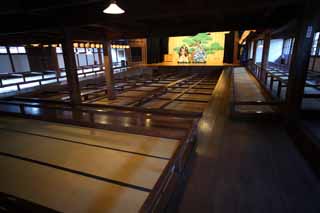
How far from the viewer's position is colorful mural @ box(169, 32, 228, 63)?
41.3ft

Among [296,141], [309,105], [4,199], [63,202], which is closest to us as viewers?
[4,199]

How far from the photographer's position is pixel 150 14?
9.44 feet

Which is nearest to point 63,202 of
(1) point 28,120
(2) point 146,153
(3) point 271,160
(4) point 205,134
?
(2) point 146,153

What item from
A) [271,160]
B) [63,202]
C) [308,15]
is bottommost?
[63,202]

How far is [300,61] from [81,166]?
2802 mm

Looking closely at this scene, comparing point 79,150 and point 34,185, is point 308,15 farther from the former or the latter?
point 34,185

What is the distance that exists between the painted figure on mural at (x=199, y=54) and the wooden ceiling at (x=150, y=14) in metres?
8.22

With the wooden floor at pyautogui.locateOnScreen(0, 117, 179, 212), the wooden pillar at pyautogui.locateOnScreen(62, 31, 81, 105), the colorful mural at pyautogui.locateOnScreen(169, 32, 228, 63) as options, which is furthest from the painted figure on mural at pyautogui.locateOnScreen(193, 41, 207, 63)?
the wooden floor at pyautogui.locateOnScreen(0, 117, 179, 212)

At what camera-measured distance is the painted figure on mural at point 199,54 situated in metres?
12.9


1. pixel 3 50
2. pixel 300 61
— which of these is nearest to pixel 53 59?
pixel 3 50

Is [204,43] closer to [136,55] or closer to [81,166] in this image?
[136,55]

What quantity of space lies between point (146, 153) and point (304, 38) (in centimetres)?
225

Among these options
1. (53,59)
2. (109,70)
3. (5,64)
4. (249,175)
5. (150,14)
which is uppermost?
(150,14)

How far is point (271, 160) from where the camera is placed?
1.74 meters
